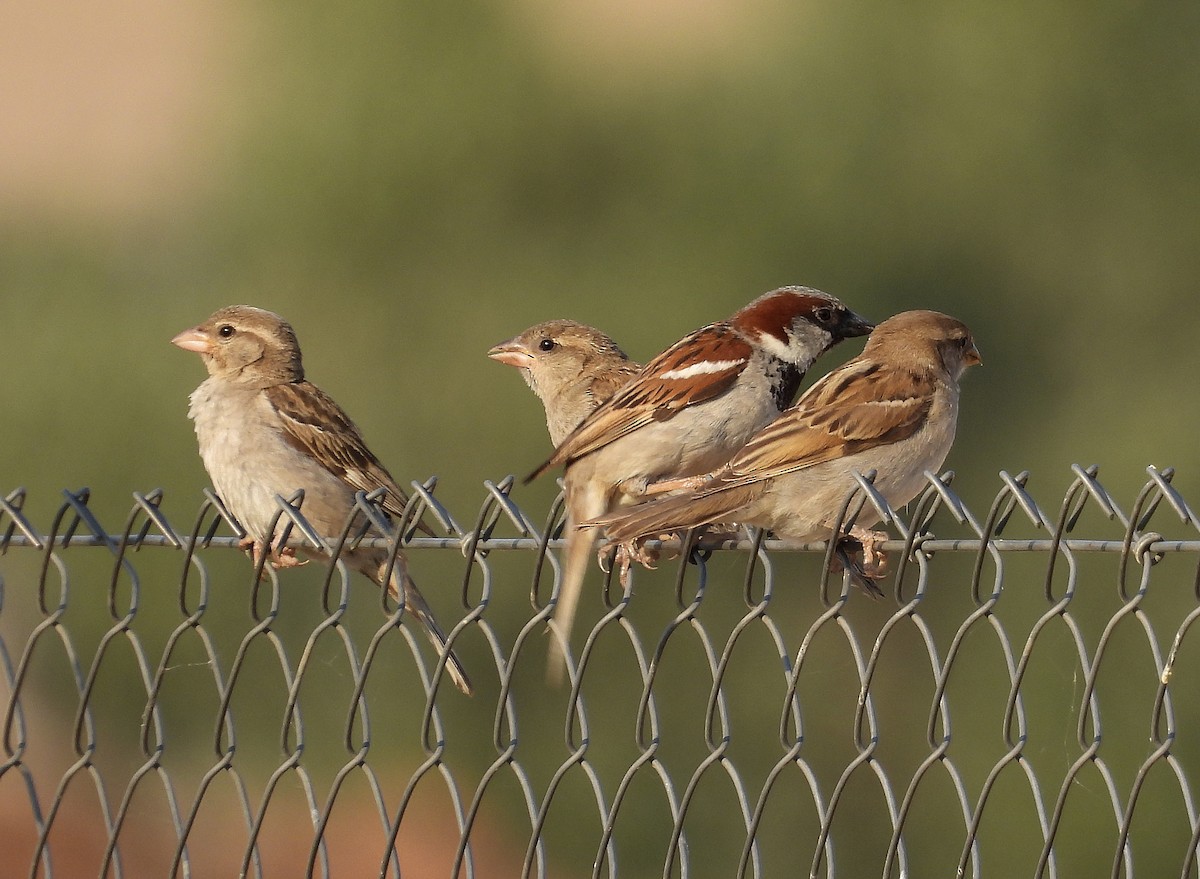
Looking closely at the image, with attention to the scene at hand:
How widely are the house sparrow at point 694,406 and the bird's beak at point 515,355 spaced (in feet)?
3.97

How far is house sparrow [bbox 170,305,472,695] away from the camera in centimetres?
594

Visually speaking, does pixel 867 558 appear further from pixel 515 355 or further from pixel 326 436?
pixel 515 355

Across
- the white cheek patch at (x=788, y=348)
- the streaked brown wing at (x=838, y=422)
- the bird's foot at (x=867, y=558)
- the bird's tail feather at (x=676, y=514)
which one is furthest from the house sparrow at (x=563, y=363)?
the bird's foot at (x=867, y=558)

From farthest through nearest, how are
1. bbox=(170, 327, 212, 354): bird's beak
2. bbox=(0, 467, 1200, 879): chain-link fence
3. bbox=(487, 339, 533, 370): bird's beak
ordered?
bbox=(0, 467, 1200, 879): chain-link fence, bbox=(487, 339, 533, 370): bird's beak, bbox=(170, 327, 212, 354): bird's beak

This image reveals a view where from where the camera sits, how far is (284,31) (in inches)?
647

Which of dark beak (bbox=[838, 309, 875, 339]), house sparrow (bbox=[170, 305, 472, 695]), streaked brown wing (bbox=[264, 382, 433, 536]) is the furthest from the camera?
streaked brown wing (bbox=[264, 382, 433, 536])

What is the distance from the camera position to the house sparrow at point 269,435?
5941 millimetres

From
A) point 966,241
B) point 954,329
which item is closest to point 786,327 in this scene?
point 954,329

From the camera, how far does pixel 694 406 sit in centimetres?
524

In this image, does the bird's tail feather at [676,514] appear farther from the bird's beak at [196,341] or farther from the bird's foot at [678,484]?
the bird's beak at [196,341]

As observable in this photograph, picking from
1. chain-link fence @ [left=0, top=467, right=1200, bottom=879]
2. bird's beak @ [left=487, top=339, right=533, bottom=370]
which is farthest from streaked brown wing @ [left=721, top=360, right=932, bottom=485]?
chain-link fence @ [left=0, top=467, right=1200, bottom=879]

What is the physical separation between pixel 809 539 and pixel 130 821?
15.8 metres

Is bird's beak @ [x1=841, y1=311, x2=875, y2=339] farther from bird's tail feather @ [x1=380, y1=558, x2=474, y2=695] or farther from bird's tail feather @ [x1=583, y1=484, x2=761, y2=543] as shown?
bird's tail feather @ [x1=380, y1=558, x2=474, y2=695]

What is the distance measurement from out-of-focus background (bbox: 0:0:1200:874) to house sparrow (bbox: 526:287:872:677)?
9205 mm
